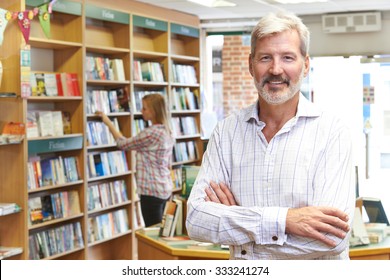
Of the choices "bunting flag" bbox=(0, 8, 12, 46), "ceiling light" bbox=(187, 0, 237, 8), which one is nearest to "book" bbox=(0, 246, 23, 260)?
"bunting flag" bbox=(0, 8, 12, 46)

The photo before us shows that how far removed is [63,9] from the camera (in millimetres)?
6578

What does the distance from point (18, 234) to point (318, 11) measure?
18.2 ft

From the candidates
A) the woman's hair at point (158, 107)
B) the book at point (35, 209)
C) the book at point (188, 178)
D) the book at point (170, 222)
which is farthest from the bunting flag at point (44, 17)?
the book at point (170, 222)

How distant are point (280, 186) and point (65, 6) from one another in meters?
4.99

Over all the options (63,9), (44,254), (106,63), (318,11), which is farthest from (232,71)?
(44,254)

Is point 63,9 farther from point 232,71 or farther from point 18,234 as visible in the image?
point 232,71

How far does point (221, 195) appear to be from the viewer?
2152 millimetres

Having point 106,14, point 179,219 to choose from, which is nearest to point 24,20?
point 179,219

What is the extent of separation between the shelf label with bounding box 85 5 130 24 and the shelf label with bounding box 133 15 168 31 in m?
0.20

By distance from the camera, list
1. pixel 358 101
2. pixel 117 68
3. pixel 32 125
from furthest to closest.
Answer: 1. pixel 358 101
2. pixel 117 68
3. pixel 32 125

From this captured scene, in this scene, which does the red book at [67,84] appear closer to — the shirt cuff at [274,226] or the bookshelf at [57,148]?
the bookshelf at [57,148]

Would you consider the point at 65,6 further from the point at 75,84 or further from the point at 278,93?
the point at 278,93

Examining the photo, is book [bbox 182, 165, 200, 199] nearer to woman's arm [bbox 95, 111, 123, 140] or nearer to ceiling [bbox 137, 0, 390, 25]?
woman's arm [bbox 95, 111, 123, 140]
